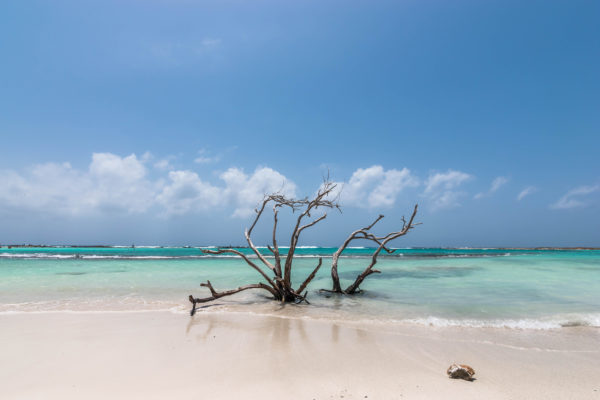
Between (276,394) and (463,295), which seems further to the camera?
(463,295)

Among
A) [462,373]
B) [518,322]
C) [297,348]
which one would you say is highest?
[462,373]

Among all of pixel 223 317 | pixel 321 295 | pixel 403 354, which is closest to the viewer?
pixel 403 354

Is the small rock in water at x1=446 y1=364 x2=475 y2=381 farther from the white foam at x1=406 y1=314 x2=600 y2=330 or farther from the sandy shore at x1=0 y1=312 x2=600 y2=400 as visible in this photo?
the white foam at x1=406 y1=314 x2=600 y2=330

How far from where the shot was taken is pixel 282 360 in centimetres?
483

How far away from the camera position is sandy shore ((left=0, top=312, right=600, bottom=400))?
384cm

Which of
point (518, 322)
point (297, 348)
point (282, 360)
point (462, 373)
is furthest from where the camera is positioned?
point (518, 322)

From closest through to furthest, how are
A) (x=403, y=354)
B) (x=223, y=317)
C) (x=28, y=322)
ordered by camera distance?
1. (x=403, y=354)
2. (x=28, y=322)
3. (x=223, y=317)

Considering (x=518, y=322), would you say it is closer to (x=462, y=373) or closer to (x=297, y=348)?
(x=462, y=373)

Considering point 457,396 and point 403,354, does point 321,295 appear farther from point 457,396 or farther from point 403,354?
point 457,396

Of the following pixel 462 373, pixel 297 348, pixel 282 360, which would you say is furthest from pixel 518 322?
pixel 282 360

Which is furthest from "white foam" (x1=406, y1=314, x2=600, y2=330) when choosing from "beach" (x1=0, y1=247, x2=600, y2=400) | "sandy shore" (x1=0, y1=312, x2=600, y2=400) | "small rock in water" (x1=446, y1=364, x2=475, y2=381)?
"small rock in water" (x1=446, y1=364, x2=475, y2=381)

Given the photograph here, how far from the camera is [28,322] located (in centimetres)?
716

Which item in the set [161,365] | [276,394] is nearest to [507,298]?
[276,394]

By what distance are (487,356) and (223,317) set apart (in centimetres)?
604
